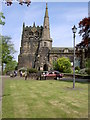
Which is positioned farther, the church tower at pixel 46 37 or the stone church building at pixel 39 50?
the church tower at pixel 46 37

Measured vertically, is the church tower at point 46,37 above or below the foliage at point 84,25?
above

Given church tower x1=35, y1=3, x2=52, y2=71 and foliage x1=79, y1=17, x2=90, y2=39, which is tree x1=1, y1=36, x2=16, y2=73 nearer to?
church tower x1=35, y1=3, x2=52, y2=71

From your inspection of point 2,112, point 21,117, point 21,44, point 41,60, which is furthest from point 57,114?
point 21,44

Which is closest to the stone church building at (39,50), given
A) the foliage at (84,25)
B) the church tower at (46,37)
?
the church tower at (46,37)

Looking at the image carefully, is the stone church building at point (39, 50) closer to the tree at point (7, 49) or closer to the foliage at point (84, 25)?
the tree at point (7, 49)

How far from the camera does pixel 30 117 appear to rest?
6938 mm

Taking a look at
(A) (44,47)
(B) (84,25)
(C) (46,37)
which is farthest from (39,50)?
(B) (84,25)

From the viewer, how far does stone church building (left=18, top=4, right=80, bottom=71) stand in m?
76.8

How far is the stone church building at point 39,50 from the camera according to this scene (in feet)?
252

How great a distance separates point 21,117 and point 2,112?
1170mm

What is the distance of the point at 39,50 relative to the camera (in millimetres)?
79062

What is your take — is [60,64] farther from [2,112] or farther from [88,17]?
[2,112]

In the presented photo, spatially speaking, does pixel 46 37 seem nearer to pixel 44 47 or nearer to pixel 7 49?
pixel 44 47

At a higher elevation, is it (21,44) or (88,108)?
(21,44)
